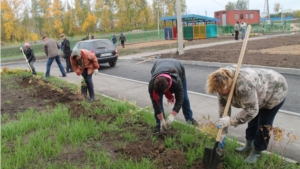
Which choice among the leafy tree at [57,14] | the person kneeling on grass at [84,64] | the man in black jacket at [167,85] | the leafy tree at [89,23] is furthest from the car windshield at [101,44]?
the leafy tree at [57,14]

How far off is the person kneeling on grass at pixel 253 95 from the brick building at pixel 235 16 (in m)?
54.5

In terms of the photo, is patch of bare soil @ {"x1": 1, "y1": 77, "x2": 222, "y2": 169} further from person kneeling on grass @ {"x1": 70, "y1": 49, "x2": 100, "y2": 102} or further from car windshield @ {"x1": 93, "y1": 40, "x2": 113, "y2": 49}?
car windshield @ {"x1": 93, "y1": 40, "x2": 113, "y2": 49}

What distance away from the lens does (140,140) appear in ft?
14.0

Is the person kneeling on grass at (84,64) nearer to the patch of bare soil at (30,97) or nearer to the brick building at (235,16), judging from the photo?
the patch of bare soil at (30,97)

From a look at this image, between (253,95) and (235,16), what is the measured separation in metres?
56.8

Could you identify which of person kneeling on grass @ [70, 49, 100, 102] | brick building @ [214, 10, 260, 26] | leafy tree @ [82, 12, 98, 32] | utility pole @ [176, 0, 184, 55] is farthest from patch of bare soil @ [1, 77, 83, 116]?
brick building @ [214, 10, 260, 26]

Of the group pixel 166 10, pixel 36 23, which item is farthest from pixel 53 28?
pixel 166 10

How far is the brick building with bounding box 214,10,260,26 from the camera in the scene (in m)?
54.7

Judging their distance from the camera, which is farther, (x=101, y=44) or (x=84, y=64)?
(x=101, y=44)

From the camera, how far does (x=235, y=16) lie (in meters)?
55.7

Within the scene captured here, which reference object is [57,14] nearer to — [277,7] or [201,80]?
[201,80]

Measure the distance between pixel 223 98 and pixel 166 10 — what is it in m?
60.3

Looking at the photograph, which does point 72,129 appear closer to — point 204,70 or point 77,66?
point 77,66

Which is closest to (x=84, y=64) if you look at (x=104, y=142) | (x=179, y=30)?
(x=104, y=142)
